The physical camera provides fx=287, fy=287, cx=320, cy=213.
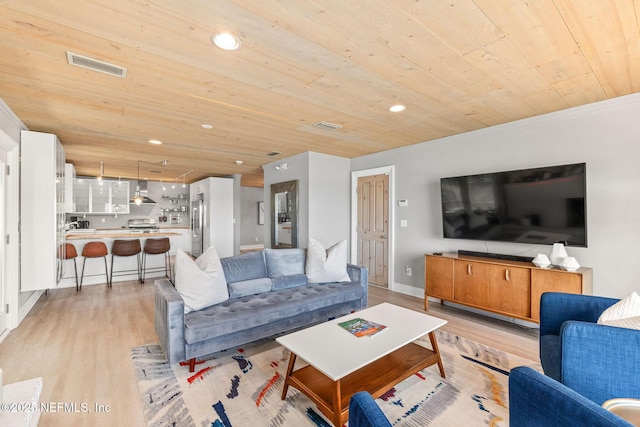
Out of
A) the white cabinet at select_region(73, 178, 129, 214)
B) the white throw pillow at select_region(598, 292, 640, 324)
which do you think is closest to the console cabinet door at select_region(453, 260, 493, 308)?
the white throw pillow at select_region(598, 292, 640, 324)

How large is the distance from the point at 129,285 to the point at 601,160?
6839mm

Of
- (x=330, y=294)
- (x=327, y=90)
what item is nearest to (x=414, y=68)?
(x=327, y=90)

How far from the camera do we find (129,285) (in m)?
5.09

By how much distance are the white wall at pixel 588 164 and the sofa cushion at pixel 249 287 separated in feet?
8.10

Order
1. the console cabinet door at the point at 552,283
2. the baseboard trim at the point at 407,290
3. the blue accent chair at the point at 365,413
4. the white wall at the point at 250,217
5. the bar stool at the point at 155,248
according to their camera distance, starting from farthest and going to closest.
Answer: the white wall at the point at 250,217 → the bar stool at the point at 155,248 → the baseboard trim at the point at 407,290 → the console cabinet door at the point at 552,283 → the blue accent chair at the point at 365,413

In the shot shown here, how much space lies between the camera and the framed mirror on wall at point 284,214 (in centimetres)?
540

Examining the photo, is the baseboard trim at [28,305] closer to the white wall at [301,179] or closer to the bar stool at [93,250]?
the bar stool at [93,250]

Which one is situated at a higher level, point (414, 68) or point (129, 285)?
point (414, 68)

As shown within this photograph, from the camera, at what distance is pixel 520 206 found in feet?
10.8

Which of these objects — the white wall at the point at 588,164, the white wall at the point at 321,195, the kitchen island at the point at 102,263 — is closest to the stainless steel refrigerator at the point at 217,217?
the kitchen island at the point at 102,263

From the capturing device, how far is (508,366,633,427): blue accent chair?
73 cm

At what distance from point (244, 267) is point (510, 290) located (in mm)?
2910

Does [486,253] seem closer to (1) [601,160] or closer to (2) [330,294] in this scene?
(1) [601,160]

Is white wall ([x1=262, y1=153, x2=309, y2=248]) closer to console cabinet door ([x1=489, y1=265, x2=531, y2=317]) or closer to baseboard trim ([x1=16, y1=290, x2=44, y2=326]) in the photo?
console cabinet door ([x1=489, y1=265, x2=531, y2=317])
